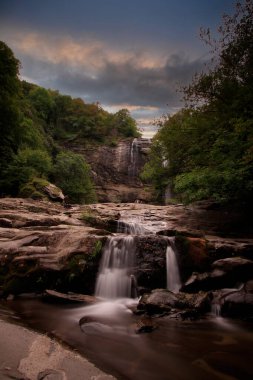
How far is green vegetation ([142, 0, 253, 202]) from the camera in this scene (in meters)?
13.2

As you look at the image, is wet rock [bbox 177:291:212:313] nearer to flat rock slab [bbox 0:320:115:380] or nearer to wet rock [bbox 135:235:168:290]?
wet rock [bbox 135:235:168:290]

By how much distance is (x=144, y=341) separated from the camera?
5.99 metres

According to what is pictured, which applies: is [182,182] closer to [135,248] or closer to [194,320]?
[135,248]

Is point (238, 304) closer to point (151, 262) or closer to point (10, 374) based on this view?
point (151, 262)

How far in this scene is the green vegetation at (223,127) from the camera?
13242 millimetres

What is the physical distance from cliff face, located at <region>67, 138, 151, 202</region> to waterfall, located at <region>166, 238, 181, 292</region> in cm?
2905

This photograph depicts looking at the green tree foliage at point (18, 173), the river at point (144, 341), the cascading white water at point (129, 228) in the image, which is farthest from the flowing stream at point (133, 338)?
the green tree foliage at point (18, 173)

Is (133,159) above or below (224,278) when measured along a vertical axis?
above

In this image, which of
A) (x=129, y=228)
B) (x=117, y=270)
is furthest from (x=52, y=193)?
(x=117, y=270)

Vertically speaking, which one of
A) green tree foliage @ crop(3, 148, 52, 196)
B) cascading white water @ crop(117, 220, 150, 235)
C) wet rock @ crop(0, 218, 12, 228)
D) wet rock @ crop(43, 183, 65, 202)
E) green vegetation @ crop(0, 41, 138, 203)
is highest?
green vegetation @ crop(0, 41, 138, 203)

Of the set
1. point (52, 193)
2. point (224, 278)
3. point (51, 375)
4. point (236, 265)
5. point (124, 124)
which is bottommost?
A: point (224, 278)

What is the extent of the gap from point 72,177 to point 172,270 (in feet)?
70.5

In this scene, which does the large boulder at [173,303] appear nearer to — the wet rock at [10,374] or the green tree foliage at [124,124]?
the wet rock at [10,374]

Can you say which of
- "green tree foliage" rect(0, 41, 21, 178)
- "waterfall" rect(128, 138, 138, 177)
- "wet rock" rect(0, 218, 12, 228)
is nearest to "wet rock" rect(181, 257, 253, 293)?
"wet rock" rect(0, 218, 12, 228)
